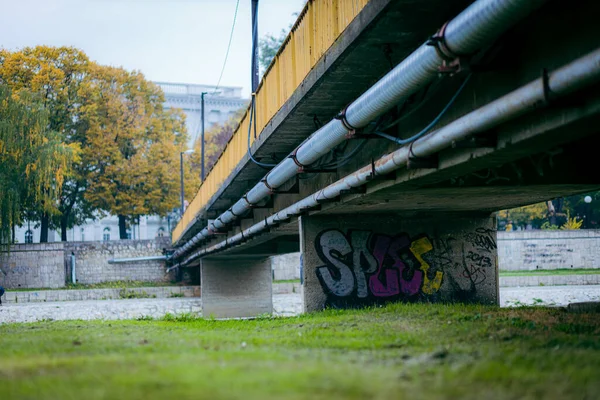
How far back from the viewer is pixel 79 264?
183 feet

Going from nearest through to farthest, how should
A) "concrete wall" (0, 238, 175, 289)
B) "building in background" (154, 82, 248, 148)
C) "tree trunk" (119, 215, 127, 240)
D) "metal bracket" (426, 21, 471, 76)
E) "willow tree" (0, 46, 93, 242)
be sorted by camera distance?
"metal bracket" (426, 21, 471, 76)
"concrete wall" (0, 238, 175, 289)
"willow tree" (0, 46, 93, 242)
"tree trunk" (119, 215, 127, 240)
"building in background" (154, 82, 248, 148)

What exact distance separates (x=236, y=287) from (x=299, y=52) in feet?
96.5

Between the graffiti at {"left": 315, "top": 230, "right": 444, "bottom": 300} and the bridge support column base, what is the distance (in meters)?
22.2

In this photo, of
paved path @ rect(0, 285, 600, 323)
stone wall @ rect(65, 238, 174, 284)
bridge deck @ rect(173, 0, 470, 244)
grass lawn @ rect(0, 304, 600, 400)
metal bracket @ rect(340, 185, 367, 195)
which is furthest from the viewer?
stone wall @ rect(65, 238, 174, 284)

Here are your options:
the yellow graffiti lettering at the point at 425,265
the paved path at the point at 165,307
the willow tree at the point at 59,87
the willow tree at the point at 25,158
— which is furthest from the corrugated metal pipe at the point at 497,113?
the willow tree at the point at 59,87

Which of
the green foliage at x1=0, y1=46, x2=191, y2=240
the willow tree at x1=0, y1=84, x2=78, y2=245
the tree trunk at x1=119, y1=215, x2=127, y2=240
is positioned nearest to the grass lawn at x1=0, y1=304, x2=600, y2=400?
A: the willow tree at x1=0, y1=84, x2=78, y2=245

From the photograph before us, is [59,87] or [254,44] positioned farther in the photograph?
[59,87]

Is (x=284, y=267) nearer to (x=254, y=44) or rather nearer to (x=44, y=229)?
(x=44, y=229)

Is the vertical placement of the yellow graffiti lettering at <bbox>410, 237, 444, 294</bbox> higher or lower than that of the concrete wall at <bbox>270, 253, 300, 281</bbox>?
higher

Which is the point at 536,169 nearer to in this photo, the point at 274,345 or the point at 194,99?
the point at 274,345

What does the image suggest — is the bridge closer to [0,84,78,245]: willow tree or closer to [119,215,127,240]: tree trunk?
[0,84,78,245]: willow tree

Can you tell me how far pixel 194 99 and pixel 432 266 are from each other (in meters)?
80.4

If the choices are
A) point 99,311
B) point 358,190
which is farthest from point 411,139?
point 99,311

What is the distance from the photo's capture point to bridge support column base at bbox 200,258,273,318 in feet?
131
